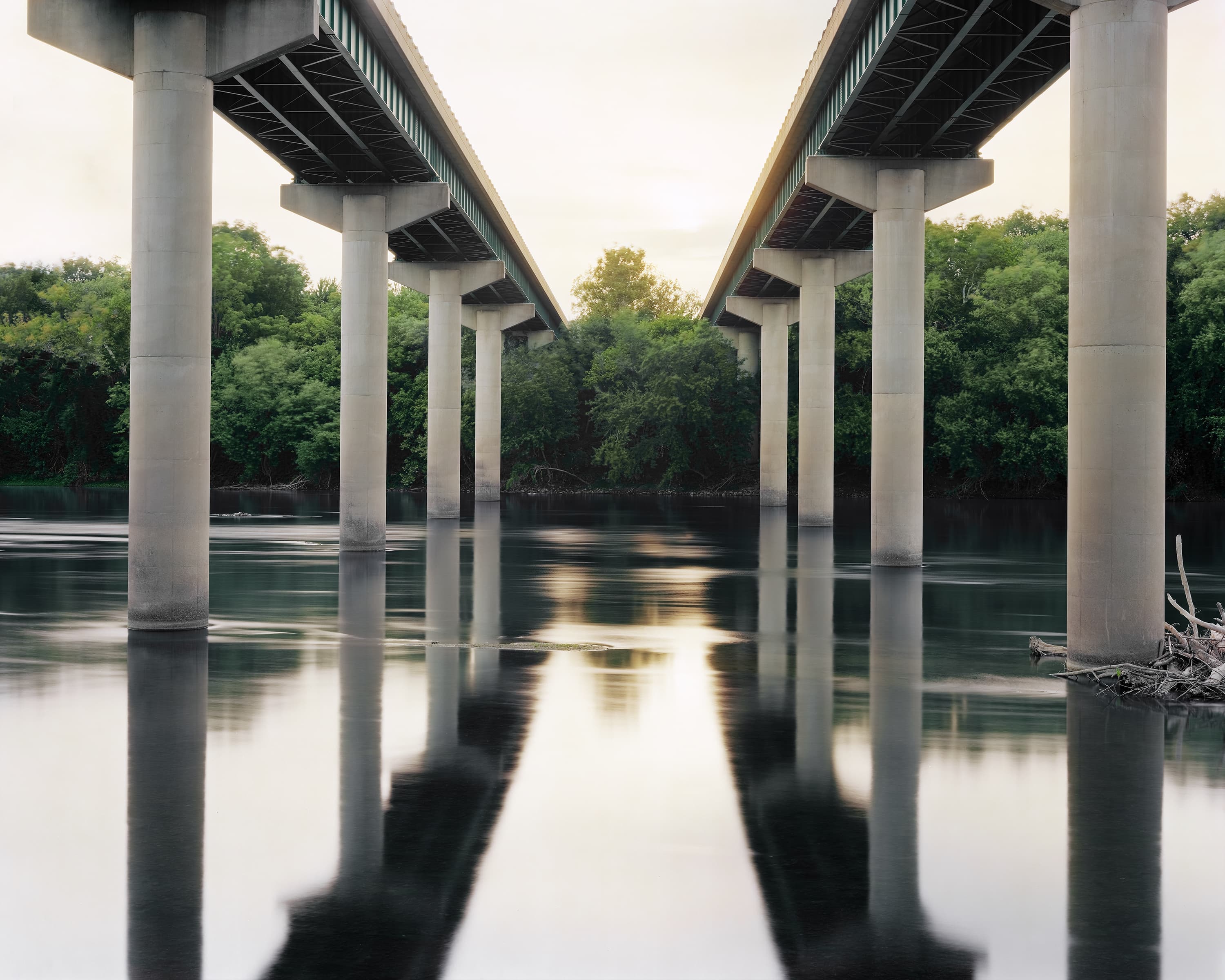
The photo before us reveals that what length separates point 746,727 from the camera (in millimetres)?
11273

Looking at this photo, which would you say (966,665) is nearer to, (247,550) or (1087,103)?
(1087,103)

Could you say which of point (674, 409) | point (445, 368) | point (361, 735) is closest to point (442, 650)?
point (361, 735)

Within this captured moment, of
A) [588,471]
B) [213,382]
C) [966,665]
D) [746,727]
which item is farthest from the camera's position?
[213,382]

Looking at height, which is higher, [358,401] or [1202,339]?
[1202,339]

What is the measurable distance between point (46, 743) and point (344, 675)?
3689 mm

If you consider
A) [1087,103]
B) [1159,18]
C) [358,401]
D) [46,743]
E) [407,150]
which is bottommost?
[46,743]

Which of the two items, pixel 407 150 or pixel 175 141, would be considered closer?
pixel 175 141

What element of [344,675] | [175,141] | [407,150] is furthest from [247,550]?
[344,675]

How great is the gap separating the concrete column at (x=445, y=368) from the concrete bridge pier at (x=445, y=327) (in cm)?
2

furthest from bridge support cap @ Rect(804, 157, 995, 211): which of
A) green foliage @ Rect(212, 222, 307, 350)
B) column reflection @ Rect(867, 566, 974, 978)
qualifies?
green foliage @ Rect(212, 222, 307, 350)

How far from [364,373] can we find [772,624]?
56.2ft

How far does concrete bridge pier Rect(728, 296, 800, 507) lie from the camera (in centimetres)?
6250

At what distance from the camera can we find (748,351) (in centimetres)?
8062

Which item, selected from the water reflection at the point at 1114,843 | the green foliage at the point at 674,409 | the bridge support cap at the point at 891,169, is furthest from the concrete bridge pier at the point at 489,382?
the water reflection at the point at 1114,843
